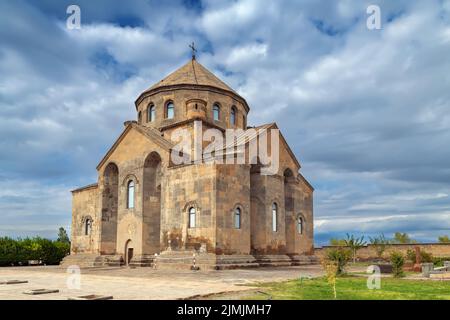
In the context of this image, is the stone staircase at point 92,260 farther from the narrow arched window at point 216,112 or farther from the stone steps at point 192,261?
the narrow arched window at point 216,112

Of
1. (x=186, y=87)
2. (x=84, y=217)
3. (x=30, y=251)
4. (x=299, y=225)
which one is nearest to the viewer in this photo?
(x=299, y=225)

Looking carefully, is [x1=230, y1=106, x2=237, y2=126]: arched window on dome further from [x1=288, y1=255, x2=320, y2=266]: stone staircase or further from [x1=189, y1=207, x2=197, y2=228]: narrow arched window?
[x1=288, y1=255, x2=320, y2=266]: stone staircase

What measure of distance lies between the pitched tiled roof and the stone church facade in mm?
79

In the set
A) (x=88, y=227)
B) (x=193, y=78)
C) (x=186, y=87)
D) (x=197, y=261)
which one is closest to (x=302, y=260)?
(x=197, y=261)

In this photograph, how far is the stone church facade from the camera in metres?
21.5

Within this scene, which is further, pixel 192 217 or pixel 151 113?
pixel 151 113

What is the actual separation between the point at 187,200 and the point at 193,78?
1071 cm

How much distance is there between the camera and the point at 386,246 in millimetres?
31453

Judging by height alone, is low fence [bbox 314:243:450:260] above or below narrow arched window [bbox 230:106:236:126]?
below

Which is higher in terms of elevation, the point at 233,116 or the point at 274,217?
the point at 233,116

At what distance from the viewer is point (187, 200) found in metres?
22.2

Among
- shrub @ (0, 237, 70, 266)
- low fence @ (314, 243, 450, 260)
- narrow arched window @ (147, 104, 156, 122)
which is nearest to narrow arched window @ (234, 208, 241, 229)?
narrow arched window @ (147, 104, 156, 122)

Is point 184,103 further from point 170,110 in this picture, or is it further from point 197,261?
point 197,261

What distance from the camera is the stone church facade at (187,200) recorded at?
21.5 metres
